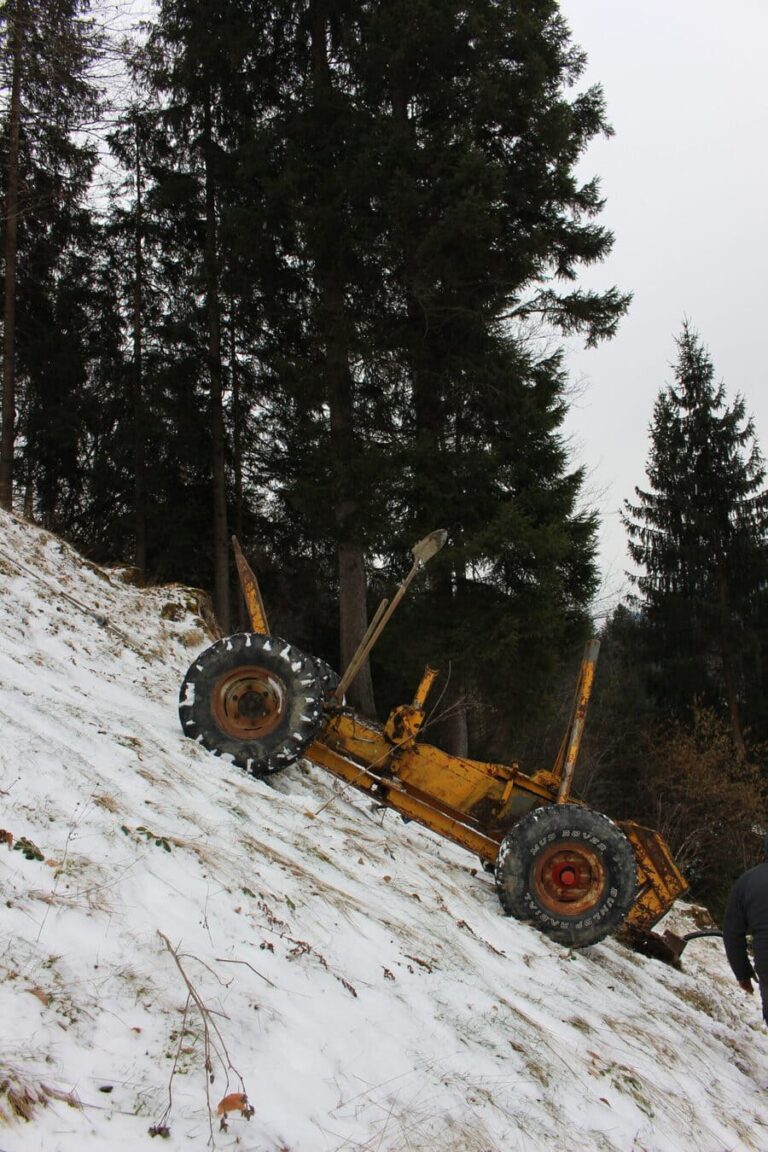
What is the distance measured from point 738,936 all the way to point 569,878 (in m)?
1.35

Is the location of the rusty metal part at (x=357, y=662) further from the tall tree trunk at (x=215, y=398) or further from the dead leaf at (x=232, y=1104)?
the tall tree trunk at (x=215, y=398)

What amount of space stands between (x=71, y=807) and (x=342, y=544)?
39.6ft

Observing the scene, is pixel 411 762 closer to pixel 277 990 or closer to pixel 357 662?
pixel 357 662

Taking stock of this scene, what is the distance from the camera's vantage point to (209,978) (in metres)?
3.71

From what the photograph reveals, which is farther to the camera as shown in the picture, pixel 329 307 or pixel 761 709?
pixel 761 709

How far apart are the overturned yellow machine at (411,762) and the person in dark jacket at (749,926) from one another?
1.03 metres

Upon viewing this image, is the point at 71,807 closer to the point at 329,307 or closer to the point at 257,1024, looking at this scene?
the point at 257,1024

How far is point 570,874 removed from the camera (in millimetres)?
7055

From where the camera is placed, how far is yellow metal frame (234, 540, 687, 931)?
7484 millimetres

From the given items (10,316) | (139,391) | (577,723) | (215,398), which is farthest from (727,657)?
(10,316)

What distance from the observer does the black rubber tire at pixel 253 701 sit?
733cm

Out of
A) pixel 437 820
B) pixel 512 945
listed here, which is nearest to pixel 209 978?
pixel 512 945

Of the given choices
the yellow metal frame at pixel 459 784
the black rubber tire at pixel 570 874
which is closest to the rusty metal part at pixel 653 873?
the yellow metal frame at pixel 459 784

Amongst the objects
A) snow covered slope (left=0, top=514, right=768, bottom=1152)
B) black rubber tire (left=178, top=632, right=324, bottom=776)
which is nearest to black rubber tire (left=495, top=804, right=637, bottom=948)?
snow covered slope (left=0, top=514, right=768, bottom=1152)
